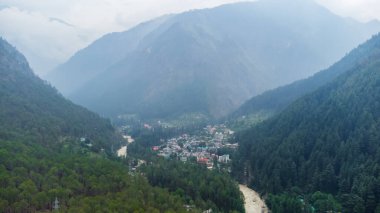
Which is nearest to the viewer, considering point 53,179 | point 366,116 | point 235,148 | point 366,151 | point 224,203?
point 53,179

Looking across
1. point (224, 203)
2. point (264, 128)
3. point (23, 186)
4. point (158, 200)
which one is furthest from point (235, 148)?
point (23, 186)

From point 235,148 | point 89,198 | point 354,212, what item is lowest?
point 354,212

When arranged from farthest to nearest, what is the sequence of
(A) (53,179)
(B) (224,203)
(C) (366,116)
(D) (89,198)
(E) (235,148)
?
1. (E) (235,148)
2. (C) (366,116)
3. (B) (224,203)
4. (A) (53,179)
5. (D) (89,198)

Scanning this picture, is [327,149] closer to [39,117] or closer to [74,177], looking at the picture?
[74,177]

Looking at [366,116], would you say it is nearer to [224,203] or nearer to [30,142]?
[224,203]

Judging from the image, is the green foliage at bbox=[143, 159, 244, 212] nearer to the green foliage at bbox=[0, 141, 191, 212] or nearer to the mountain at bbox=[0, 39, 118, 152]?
the green foliage at bbox=[0, 141, 191, 212]

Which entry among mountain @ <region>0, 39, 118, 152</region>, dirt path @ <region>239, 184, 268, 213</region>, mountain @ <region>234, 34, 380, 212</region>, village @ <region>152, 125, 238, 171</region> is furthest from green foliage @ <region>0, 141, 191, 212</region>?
village @ <region>152, 125, 238, 171</region>

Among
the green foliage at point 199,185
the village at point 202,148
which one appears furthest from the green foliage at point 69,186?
the village at point 202,148

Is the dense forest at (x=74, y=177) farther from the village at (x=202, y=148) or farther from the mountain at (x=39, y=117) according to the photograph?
the village at (x=202, y=148)
